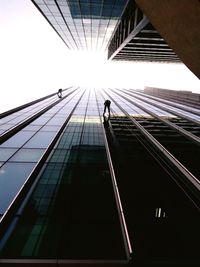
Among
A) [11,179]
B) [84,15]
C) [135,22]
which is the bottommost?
[11,179]

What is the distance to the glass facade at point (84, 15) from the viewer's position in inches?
1142

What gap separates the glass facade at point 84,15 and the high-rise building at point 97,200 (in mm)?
17603

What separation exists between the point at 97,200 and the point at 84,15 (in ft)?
97.1

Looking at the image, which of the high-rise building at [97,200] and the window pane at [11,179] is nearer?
the high-rise building at [97,200]

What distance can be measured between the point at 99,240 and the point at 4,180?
5279 millimetres

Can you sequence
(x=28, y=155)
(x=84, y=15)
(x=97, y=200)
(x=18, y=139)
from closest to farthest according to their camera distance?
(x=97, y=200) < (x=28, y=155) < (x=18, y=139) < (x=84, y=15)

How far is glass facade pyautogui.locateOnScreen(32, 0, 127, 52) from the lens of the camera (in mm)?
29000

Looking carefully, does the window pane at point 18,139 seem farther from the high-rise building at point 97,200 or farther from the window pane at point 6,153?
the window pane at point 6,153

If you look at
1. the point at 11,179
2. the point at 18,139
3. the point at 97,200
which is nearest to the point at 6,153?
the point at 18,139

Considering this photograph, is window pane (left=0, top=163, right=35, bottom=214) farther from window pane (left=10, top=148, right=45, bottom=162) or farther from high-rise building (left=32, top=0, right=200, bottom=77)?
high-rise building (left=32, top=0, right=200, bottom=77)

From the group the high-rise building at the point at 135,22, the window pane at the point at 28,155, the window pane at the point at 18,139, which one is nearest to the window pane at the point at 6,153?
the window pane at the point at 28,155

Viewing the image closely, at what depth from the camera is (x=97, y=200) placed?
1010 cm

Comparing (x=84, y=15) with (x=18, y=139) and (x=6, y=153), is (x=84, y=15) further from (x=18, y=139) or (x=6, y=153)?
(x=6, y=153)

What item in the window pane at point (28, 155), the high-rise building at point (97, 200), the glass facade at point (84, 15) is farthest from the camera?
the glass facade at point (84, 15)
